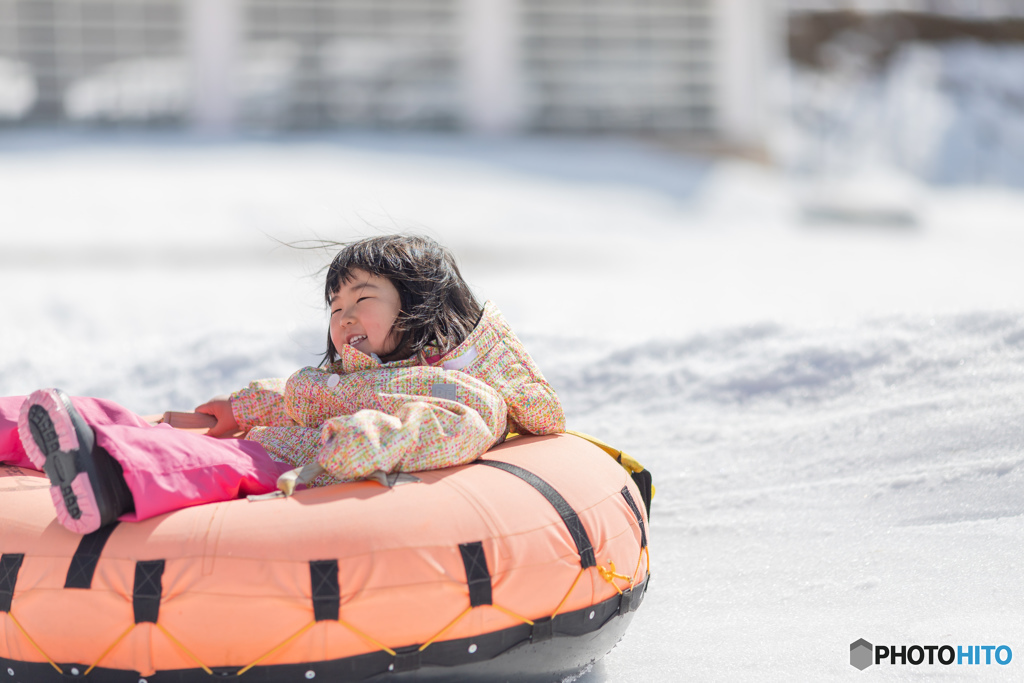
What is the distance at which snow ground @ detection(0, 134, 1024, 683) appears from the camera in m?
2.40

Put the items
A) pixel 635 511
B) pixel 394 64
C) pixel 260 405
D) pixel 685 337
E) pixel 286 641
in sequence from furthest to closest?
Result: pixel 394 64, pixel 685 337, pixel 260 405, pixel 635 511, pixel 286 641

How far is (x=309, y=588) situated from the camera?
1659mm

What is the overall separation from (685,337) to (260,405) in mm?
2179

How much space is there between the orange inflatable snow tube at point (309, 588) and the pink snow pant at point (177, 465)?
5cm

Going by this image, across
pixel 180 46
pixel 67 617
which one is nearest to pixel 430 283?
pixel 67 617

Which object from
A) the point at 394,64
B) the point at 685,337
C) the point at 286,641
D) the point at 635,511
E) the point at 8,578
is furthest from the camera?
the point at 394,64

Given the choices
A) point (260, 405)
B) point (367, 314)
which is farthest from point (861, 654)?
point (260, 405)

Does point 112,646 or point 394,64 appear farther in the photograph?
point 394,64

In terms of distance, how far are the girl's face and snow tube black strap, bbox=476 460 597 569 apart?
485mm

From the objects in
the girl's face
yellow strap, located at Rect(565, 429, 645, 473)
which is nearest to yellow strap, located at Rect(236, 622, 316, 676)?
the girl's face

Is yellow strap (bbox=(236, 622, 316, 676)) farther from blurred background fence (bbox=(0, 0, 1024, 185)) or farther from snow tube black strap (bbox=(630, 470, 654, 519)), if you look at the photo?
blurred background fence (bbox=(0, 0, 1024, 185))

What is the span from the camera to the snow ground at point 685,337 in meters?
2.40

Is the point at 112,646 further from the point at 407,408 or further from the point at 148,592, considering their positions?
the point at 407,408

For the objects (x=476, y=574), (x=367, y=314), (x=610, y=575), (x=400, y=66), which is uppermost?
(x=400, y=66)
